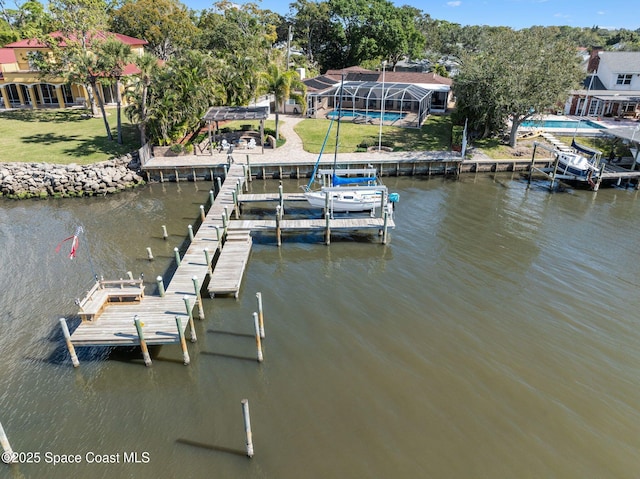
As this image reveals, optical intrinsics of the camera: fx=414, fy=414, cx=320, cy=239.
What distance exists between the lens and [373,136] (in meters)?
43.4

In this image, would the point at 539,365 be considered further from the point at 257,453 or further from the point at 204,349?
the point at 204,349

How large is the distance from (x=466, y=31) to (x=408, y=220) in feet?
317

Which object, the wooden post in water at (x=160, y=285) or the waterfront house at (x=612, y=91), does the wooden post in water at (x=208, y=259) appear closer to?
the wooden post in water at (x=160, y=285)

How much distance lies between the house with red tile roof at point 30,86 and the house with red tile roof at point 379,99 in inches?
910

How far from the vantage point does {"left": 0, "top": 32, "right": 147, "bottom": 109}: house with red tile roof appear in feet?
162

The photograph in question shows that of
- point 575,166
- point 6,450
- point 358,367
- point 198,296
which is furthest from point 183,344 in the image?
point 575,166

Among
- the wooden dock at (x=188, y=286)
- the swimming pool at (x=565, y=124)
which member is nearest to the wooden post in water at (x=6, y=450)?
the wooden dock at (x=188, y=286)

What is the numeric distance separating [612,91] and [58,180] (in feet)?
203

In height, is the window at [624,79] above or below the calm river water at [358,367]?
above

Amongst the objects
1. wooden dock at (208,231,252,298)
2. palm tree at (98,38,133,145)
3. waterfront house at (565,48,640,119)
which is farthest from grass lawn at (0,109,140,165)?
waterfront house at (565,48,640,119)

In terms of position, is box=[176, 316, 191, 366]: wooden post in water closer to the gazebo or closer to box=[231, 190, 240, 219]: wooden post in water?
box=[231, 190, 240, 219]: wooden post in water

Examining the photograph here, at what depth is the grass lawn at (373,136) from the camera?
40688 mm

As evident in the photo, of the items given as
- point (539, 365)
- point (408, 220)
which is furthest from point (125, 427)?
point (408, 220)

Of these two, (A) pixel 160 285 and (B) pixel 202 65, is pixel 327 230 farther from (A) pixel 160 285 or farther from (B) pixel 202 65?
(B) pixel 202 65
